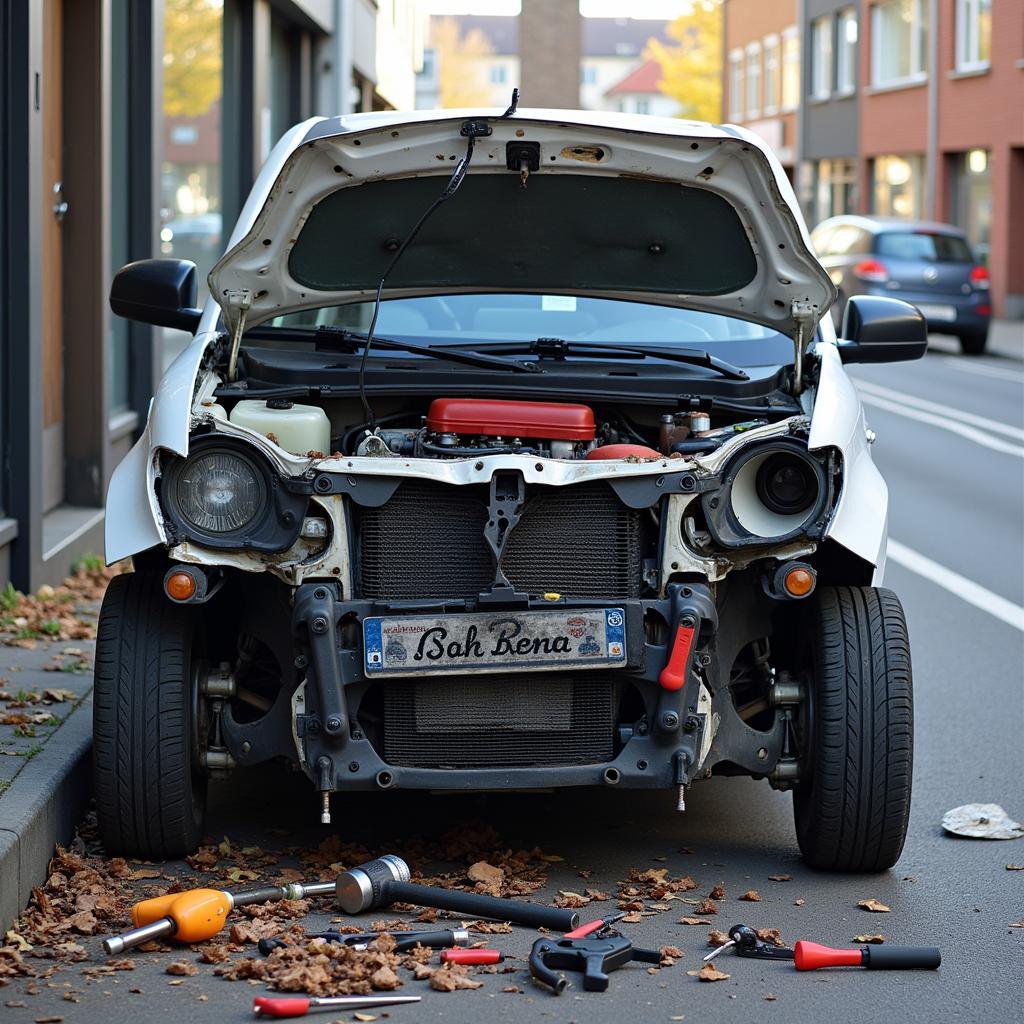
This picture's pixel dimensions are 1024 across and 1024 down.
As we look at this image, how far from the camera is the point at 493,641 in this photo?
4.81 meters

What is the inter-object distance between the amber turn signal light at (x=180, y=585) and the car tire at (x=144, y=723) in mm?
209

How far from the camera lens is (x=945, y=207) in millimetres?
38156

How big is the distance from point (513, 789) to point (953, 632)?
4.44 metres

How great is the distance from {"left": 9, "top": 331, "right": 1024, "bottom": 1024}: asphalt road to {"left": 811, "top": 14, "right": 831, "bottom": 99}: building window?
137 ft

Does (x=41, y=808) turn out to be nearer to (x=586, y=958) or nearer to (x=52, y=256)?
(x=586, y=958)

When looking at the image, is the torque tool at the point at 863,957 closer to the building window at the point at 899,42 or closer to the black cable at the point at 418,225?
the black cable at the point at 418,225

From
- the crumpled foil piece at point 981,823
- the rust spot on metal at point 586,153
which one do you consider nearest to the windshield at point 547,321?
the rust spot on metal at point 586,153

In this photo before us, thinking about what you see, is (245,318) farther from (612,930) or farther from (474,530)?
(612,930)

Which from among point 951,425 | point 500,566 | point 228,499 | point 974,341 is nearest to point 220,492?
point 228,499

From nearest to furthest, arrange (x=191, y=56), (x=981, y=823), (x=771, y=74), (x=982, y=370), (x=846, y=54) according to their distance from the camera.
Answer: (x=981, y=823) < (x=191, y=56) < (x=982, y=370) < (x=846, y=54) < (x=771, y=74)

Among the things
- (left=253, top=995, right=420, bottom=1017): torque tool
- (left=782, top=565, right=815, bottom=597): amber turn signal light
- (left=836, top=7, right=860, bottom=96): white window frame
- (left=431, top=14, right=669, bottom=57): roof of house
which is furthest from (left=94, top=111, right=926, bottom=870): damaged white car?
(left=431, top=14, right=669, bottom=57): roof of house

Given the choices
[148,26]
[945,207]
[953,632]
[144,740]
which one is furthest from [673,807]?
[945,207]

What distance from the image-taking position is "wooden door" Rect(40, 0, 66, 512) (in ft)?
32.1

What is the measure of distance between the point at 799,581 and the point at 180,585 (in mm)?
1563
